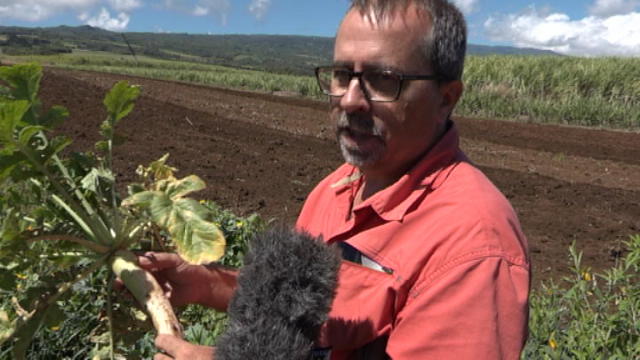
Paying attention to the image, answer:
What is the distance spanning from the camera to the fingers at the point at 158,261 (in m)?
→ 2.07

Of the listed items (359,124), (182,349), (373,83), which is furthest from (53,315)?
(373,83)

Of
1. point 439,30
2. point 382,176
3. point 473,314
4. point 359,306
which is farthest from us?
point 382,176

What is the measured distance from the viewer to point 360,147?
181 centimetres

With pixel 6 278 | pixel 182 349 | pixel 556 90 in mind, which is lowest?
pixel 556 90

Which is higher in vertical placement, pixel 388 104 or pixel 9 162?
pixel 388 104

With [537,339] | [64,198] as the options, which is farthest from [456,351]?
[537,339]

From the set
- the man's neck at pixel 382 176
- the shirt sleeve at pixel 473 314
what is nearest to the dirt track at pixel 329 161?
the man's neck at pixel 382 176

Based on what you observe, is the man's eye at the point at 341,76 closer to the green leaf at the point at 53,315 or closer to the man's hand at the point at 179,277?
the man's hand at the point at 179,277

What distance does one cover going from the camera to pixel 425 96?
171 cm

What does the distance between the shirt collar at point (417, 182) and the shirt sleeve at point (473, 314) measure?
0.94ft

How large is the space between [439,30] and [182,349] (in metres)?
1.07

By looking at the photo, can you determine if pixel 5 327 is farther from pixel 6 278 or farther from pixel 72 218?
pixel 72 218

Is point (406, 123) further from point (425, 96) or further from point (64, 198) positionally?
point (64, 198)

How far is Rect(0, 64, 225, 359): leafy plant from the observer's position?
1.96m
